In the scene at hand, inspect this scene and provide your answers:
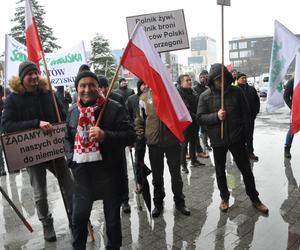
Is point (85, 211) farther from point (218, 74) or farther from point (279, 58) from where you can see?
point (279, 58)

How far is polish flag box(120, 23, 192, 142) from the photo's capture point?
3814mm

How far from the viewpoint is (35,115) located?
4316 mm

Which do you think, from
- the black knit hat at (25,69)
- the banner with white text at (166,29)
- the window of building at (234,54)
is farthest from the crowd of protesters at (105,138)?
the window of building at (234,54)

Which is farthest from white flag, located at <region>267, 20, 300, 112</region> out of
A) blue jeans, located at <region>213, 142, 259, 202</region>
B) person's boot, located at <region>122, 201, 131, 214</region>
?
person's boot, located at <region>122, 201, 131, 214</region>

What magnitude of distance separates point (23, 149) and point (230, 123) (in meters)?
2.59

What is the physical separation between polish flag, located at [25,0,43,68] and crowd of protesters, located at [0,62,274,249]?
50 cm

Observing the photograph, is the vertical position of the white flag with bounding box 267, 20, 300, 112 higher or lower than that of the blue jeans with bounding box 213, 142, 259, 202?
→ higher

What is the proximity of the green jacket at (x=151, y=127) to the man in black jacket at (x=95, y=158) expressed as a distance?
1381 mm

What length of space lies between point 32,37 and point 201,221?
3223 mm

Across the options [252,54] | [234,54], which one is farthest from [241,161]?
[234,54]

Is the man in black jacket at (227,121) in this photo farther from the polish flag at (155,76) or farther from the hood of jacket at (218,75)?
the polish flag at (155,76)

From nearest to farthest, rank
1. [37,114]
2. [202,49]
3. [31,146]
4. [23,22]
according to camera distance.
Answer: [31,146] < [37,114] < [23,22] < [202,49]

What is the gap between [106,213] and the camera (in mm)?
3369

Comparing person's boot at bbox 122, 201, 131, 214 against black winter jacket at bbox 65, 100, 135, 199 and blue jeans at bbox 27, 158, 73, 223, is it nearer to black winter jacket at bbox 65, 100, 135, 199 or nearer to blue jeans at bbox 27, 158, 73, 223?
blue jeans at bbox 27, 158, 73, 223
